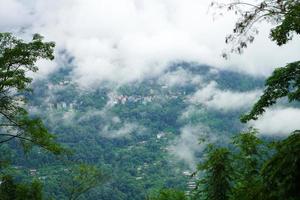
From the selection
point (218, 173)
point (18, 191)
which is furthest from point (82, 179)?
point (218, 173)

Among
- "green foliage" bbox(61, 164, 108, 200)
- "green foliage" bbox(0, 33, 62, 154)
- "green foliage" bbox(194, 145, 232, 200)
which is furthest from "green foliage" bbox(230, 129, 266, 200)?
"green foliage" bbox(61, 164, 108, 200)

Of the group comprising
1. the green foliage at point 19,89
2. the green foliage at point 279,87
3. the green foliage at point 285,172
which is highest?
the green foliage at point 19,89

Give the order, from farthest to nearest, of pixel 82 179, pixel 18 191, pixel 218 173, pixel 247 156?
pixel 18 191 → pixel 82 179 → pixel 247 156 → pixel 218 173

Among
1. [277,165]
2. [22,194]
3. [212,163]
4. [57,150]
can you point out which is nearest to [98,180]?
[22,194]

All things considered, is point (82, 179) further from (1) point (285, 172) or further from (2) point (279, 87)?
(1) point (285, 172)

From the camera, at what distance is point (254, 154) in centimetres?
3175

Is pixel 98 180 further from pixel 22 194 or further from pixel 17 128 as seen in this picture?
pixel 17 128

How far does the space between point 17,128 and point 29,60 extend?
324 centimetres

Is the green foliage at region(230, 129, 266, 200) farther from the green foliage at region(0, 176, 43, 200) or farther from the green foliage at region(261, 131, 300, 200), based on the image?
the green foliage at region(0, 176, 43, 200)

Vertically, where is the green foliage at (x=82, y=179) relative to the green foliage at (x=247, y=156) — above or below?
above

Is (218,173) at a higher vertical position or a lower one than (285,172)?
higher

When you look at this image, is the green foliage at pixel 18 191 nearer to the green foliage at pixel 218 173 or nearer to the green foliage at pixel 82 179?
the green foliage at pixel 82 179

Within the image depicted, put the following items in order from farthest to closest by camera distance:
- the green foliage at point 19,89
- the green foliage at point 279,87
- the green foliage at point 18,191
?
the green foliage at point 18,191 < the green foliage at point 19,89 < the green foliage at point 279,87

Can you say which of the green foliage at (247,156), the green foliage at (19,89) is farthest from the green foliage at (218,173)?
the green foliage at (19,89)
